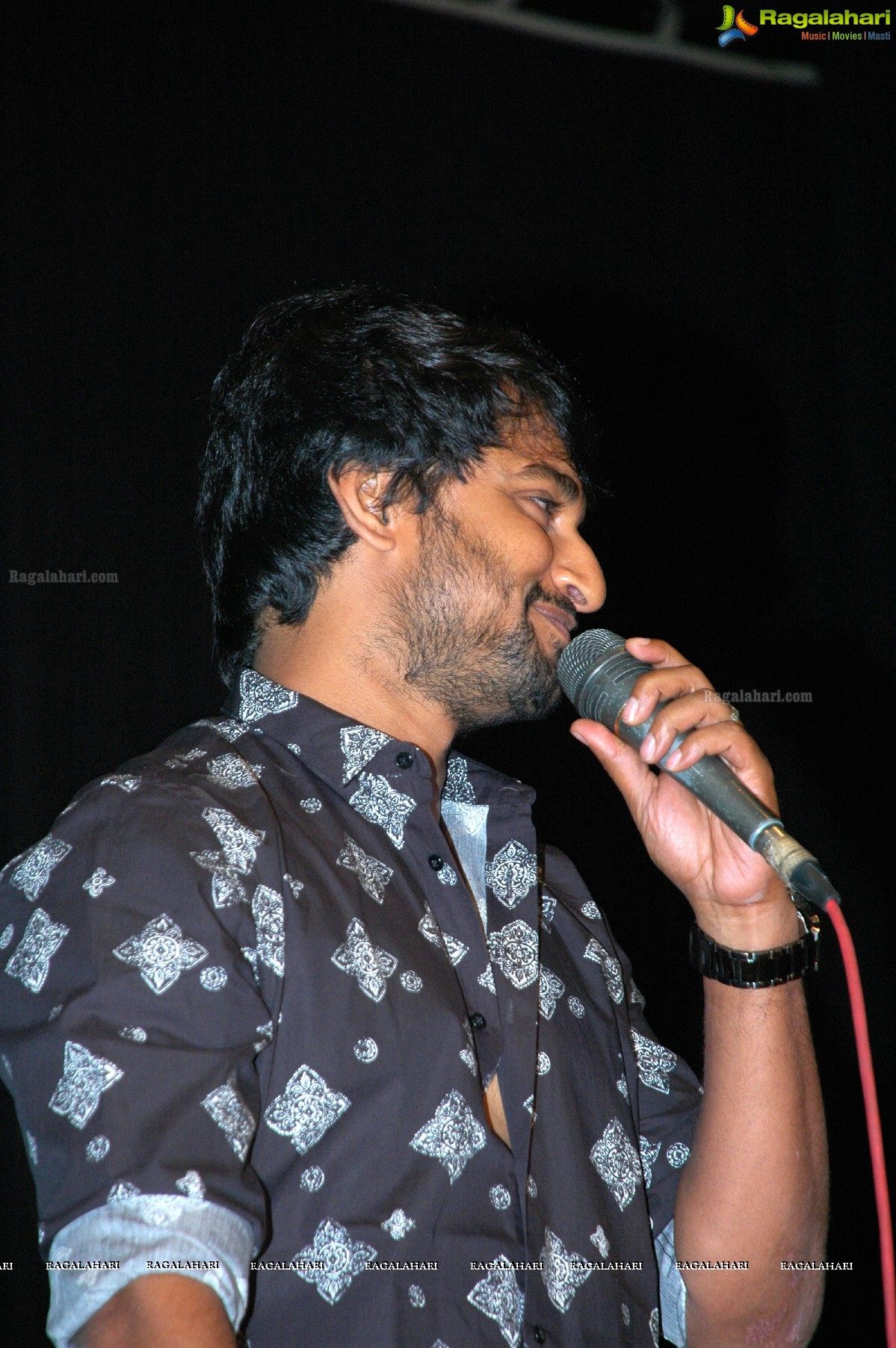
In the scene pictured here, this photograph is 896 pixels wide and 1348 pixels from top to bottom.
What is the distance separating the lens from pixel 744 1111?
131 cm

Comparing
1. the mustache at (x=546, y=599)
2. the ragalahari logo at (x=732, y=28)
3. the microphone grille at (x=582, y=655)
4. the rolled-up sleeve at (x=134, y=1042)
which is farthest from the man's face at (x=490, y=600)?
the ragalahari logo at (x=732, y=28)

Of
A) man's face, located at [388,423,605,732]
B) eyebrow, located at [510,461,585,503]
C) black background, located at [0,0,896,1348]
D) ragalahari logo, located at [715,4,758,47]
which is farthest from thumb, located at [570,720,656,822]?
ragalahari logo, located at [715,4,758,47]

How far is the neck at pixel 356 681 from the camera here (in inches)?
52.7

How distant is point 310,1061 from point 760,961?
0.53 m

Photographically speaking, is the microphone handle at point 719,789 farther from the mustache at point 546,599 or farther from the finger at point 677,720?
the mustache at point 546,599

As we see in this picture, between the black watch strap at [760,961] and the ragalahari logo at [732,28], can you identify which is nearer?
the black watch strap at [760,961]

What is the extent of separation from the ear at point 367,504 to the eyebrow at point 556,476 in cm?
15

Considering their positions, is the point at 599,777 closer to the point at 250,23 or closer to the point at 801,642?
the point at 801,642

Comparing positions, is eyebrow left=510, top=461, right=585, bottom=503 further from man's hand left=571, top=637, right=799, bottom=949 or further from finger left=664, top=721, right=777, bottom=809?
finger left=664, top=721, right=777, bottom=809

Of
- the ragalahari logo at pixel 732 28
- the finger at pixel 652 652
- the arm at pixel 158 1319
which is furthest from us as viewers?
the ragalahari logo at pixel 732 28

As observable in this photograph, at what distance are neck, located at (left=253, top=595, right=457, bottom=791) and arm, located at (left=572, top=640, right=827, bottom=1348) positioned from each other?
215 millimetres

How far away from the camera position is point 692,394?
2.57m

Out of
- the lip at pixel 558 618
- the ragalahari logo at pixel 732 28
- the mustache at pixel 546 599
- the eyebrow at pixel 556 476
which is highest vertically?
the ragalahari logo at pixel 732 28

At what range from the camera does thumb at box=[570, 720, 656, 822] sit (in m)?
1.19
